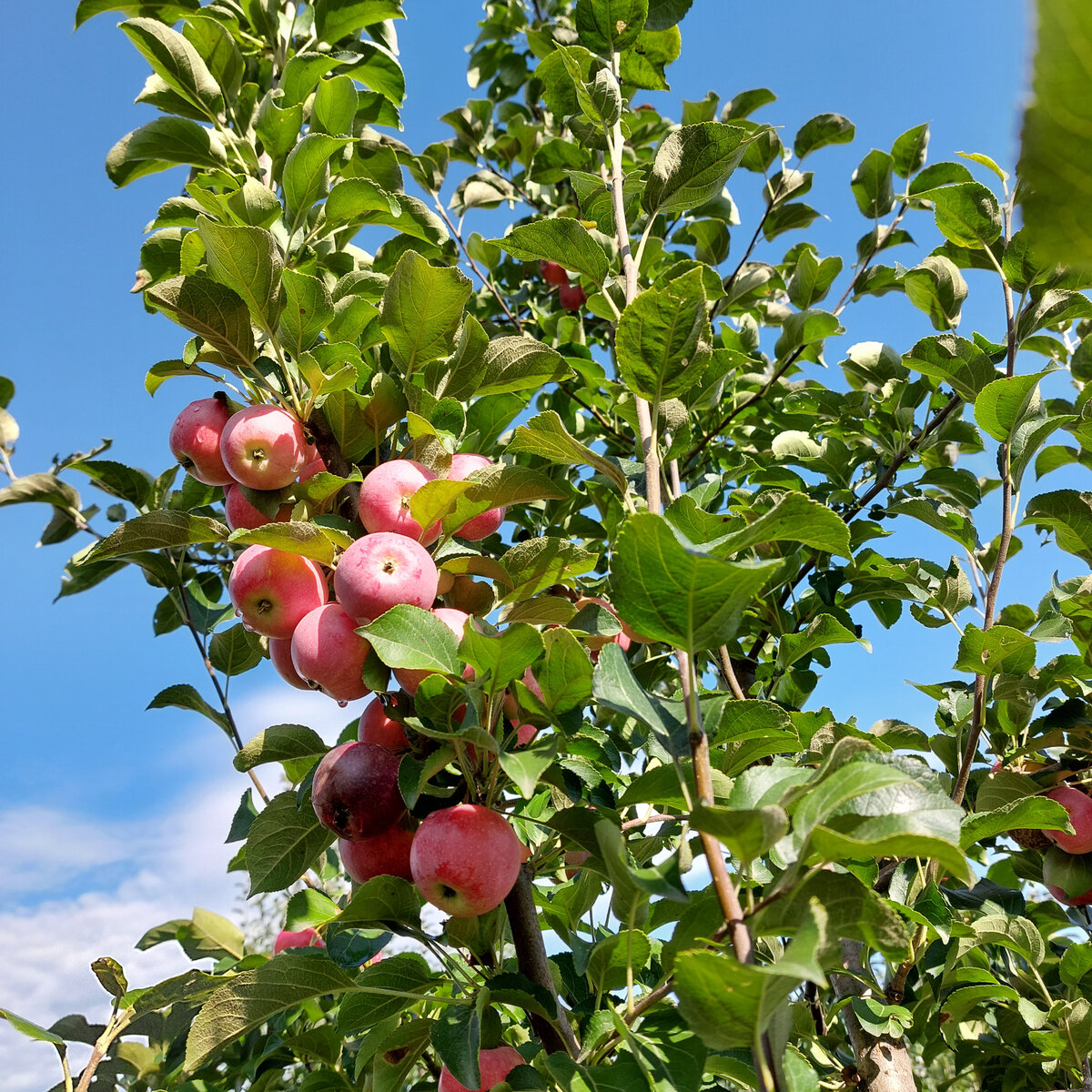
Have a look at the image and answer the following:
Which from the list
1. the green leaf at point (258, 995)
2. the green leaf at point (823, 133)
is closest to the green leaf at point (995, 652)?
the green leaf at point (258, 995)

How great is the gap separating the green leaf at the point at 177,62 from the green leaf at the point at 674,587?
1.64 meters

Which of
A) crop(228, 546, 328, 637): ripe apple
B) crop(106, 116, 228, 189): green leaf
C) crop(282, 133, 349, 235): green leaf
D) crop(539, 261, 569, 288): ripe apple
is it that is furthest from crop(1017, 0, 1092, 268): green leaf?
crop(539, 261, 569, 288): ripe apple

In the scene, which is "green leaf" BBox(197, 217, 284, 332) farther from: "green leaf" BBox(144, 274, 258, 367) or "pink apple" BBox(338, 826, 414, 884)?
"pink apple" BBox(338, 826, 414, 884)

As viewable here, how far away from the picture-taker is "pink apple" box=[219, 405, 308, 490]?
54.7 inches

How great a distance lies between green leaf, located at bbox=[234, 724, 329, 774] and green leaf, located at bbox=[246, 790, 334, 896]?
0.23ft

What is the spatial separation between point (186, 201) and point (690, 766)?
155 cm

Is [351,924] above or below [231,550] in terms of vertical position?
below

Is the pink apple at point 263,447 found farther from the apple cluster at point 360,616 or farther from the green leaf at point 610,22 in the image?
the green leaf at point 610,22

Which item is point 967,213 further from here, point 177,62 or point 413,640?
point 177,62

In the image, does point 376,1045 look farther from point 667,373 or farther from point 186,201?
point 186,201

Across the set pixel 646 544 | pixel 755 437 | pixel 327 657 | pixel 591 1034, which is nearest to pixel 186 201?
pixel 327 657

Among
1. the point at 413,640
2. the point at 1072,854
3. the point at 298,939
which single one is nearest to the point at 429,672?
the point at 413,640

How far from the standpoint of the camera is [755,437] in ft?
10.7

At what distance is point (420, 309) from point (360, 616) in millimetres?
560
